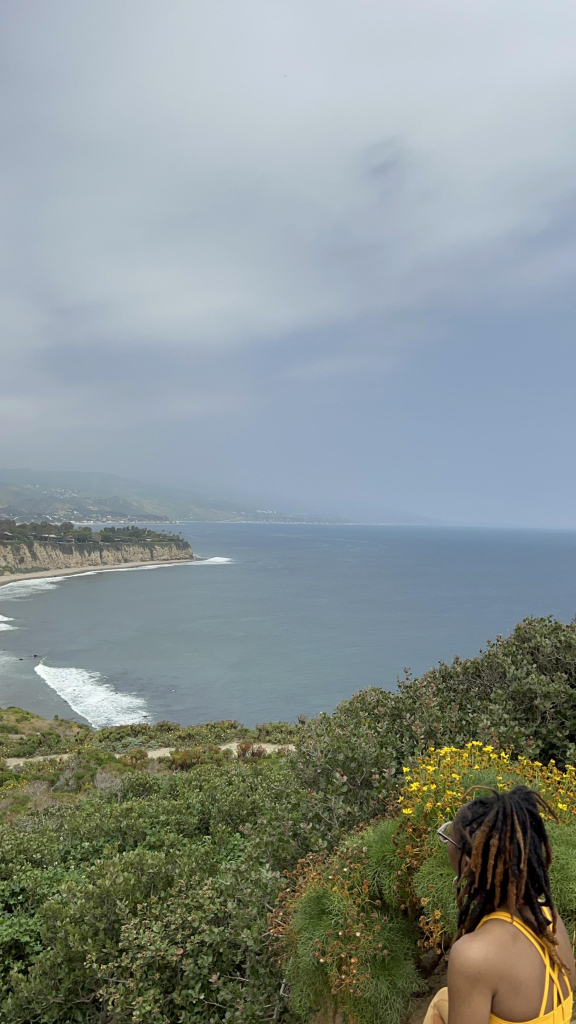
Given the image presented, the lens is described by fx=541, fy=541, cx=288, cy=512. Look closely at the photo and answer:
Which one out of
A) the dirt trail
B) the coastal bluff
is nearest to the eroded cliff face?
the coastal bluff

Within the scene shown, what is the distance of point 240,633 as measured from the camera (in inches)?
2660

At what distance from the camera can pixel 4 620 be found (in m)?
74.9

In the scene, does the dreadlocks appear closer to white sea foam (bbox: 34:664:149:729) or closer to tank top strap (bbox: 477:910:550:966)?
tank top strap (bbox: 477:910:550:966)

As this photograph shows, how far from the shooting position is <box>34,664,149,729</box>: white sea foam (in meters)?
39.4

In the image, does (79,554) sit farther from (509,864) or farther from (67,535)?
(509,864)

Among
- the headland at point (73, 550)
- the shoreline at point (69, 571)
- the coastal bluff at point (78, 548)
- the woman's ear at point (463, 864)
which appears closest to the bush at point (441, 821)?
the woman's ear at point (463, 864)

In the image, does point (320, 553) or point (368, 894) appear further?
point (320, 553)

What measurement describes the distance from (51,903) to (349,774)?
12.6 ft

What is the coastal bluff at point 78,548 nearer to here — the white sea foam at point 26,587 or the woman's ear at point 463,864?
the white sea foam at point 26,587

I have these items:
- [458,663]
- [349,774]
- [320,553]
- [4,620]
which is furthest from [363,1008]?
[320,553]

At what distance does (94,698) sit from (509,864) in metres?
46.9

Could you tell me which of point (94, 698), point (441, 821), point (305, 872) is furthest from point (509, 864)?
point (94, 698)

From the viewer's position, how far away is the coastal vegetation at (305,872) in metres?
4.17

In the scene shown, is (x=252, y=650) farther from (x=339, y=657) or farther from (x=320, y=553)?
(x=320, y=553)
